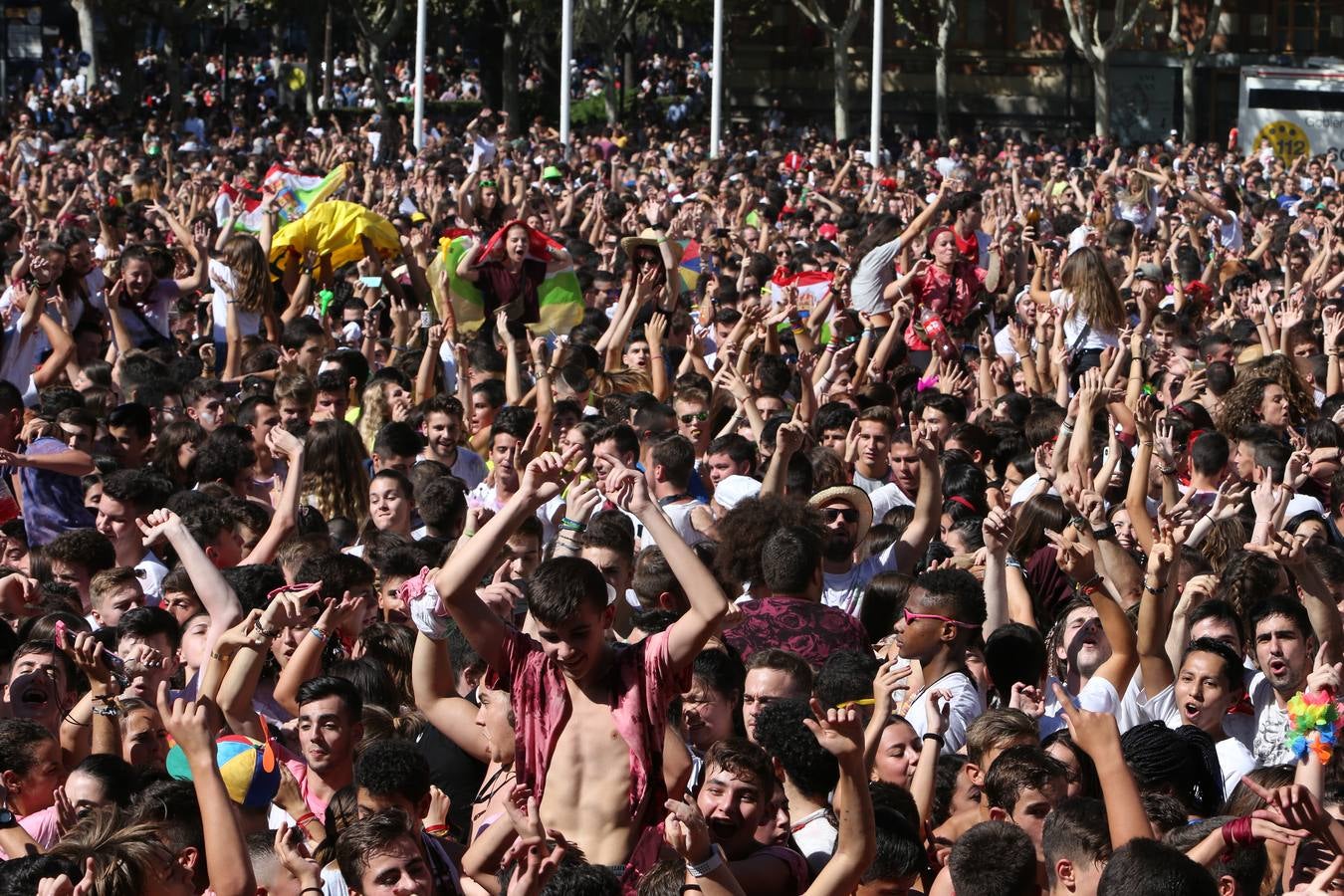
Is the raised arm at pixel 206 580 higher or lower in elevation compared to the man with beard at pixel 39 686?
higher

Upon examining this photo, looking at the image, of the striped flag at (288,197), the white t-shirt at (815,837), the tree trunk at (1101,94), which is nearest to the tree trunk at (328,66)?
the tree trunk at (1101,94)

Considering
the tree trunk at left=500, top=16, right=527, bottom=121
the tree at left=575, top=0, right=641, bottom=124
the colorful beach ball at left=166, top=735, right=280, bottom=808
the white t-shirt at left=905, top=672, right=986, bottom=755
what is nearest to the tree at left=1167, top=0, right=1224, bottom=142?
the tree at left=575, top=0, right=641, bottom=124

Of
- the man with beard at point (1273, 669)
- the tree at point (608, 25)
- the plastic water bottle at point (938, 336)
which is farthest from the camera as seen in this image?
the tree at point (608, 25)

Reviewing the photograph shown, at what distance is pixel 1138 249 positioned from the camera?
55.7 ft

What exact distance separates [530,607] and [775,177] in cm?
2396

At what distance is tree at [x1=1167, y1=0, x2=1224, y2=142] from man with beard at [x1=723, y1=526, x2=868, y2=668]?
42.1 meters

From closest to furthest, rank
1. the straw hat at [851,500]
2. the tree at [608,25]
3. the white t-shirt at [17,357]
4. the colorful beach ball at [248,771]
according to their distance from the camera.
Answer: the colorful beach ball at [248,771], the straw hat at [851,500], the white t-shirt at [17,357], the tree at [608,25]

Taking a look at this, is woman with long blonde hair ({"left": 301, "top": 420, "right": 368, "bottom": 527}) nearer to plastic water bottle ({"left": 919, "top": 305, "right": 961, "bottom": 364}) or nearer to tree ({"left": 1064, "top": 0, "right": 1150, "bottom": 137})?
plastic water bottle ({"left": 919, "top": 305, "right": 961, "bottom": 364})

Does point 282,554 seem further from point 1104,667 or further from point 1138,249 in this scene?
point 1138,249

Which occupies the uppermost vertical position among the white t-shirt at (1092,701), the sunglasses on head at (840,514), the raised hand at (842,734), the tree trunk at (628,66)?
the tree trunk at (628,66)

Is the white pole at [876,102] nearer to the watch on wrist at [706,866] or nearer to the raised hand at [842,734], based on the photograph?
the raised hand at [842,734]

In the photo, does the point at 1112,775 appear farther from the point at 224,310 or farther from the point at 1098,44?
the point at 1098,44

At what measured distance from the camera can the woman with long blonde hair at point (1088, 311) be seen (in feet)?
38.4

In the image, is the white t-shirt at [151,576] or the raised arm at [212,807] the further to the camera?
the white t-shirt at [151,576]
